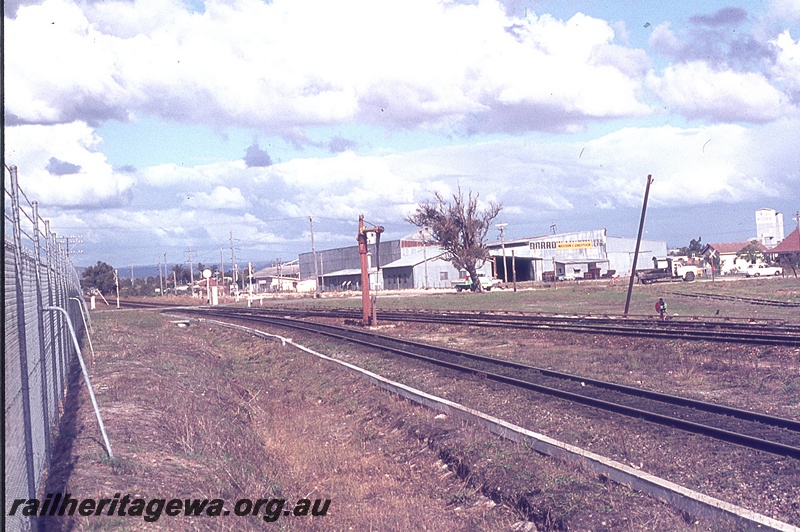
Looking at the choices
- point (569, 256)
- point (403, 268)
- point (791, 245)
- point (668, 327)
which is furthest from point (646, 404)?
point (791, 245)

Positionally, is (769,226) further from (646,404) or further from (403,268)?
(646,404)

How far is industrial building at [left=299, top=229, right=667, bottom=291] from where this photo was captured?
8969 centimetres

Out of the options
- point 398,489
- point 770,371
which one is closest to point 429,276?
point 770,371

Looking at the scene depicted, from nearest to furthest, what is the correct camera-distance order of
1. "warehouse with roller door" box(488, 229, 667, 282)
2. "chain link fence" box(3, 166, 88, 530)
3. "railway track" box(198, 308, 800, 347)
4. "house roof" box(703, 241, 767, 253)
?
"chain link fence" box(3, 166, 88, 530), "railway track" box(198, 308, 800, 347), "warehouse with roller door" box(488, 229, 667, 282), "house roof" box(703, 241, 767, 253)

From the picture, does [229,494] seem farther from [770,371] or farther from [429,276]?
[429,276]

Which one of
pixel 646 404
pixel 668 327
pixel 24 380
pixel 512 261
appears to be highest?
pixel 512 261

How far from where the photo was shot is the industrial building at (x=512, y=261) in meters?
89.7

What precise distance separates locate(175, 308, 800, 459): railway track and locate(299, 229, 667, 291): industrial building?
62763mm

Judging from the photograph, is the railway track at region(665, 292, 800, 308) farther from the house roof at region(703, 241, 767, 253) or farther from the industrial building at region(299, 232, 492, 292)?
the house roof at region(703, 241, 767, 253)

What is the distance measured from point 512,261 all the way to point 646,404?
241ft

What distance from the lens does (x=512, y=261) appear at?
84750 millimetres

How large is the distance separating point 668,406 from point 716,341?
812 cm

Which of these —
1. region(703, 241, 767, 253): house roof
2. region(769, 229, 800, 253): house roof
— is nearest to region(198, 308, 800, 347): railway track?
region(769, 229, 800, 253): house roof

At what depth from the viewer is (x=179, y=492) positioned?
→ 718cm
